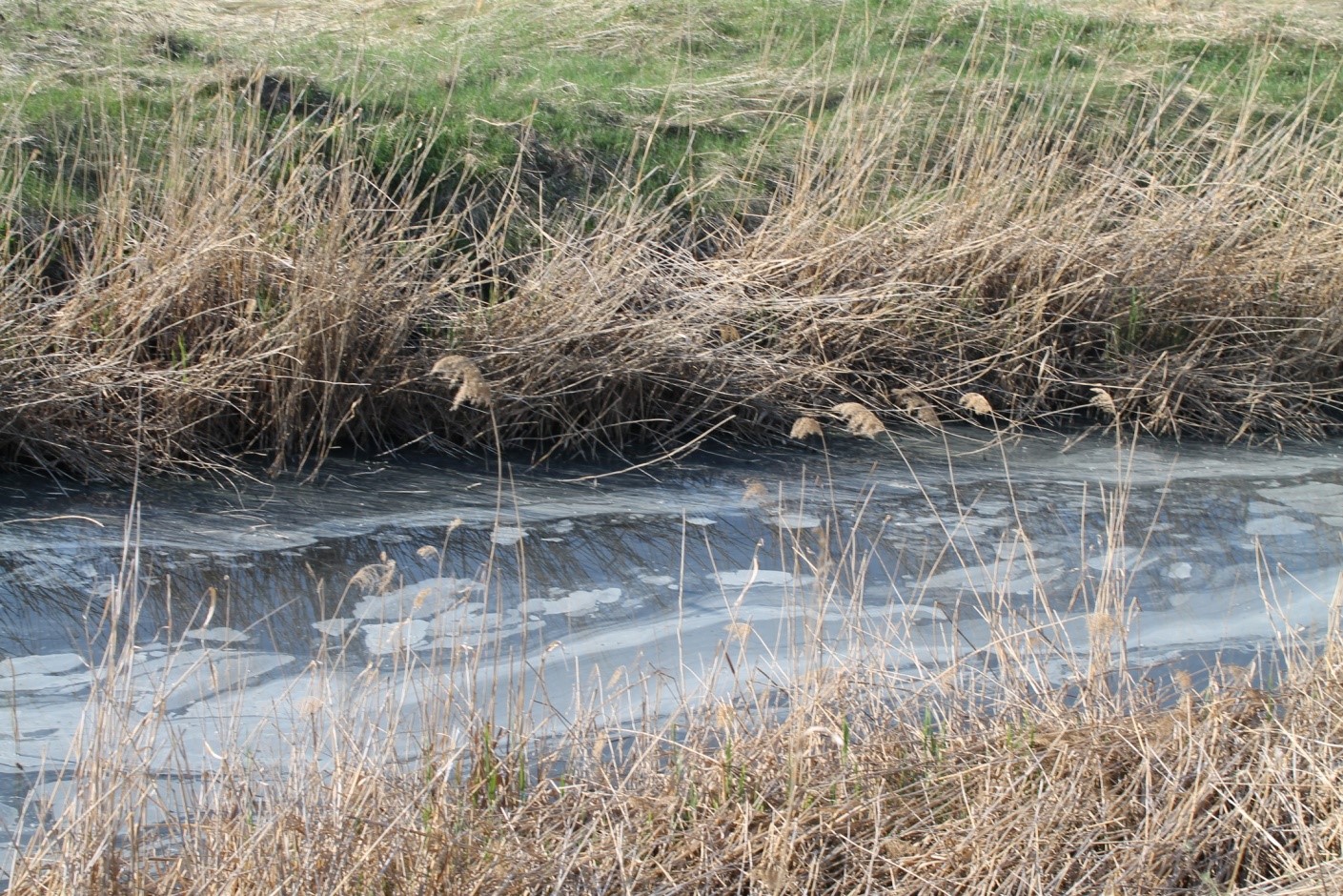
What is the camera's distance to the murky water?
10.5 feet

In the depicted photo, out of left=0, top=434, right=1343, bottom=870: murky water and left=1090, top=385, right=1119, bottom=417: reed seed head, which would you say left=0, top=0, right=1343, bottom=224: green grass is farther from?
left=1090, top=385, right=1119, bottom=417: reed seed head

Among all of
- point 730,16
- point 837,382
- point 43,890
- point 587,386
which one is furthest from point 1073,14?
point 43,890

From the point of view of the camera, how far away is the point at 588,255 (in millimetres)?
5801

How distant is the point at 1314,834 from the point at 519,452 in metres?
3.47

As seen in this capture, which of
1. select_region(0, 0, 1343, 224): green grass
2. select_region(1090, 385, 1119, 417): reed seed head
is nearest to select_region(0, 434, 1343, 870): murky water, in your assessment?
select_region(1090, 385, 1119, 417): reed seed head

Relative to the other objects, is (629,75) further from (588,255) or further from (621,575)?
(621,575)

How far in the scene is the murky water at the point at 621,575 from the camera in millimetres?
3186

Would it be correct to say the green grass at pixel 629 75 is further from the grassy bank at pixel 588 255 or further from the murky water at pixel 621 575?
the murky water at pixel 621 575

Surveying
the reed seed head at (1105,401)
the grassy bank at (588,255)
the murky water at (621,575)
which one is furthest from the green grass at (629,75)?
the reed seed head at (1105,401)

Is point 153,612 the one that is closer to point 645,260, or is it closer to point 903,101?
point 645,260

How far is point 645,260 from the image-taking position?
229 inches

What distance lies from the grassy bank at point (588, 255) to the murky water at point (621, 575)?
1.08ft

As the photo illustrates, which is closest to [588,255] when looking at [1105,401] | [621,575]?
[621,575]

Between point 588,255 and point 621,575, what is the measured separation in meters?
1.90
